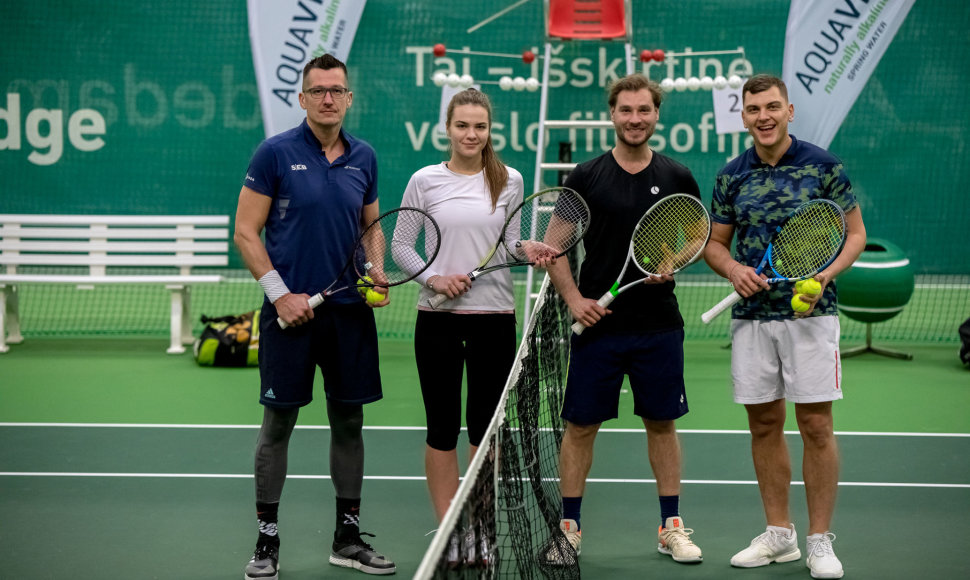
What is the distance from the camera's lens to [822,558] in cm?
412

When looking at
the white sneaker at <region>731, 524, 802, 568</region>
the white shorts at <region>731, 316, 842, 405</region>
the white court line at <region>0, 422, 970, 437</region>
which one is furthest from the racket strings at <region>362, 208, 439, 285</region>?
the white court line at <region>0, 422, 970, 437</region>

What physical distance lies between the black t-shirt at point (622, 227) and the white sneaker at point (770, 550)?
88 cm

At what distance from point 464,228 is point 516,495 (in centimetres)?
107

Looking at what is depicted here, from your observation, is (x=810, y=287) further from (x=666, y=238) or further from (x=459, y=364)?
(x=459, y=364)

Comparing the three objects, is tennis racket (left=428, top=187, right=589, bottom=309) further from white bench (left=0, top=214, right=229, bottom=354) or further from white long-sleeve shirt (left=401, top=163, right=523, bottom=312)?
white bench (left=0, top=214, right=229, bottom=354)

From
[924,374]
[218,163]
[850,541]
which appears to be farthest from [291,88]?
[850,541]

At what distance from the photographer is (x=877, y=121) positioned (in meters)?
11.4

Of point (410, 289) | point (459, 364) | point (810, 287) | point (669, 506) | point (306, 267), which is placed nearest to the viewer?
point (810, 287)

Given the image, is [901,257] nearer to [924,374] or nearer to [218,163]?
[924,374]

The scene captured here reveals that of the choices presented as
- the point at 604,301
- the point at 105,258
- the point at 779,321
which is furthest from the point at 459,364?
the point at 105,258

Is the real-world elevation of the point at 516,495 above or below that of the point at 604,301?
below

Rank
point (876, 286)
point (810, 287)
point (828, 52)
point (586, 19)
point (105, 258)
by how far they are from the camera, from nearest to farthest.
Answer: point (810, 287) < point (876, 286) < point (586, 19) < point (105, 258) < point (828, 52)

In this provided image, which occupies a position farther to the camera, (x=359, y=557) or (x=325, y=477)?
(x=325, y=477)

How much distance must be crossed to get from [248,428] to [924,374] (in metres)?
4.78
